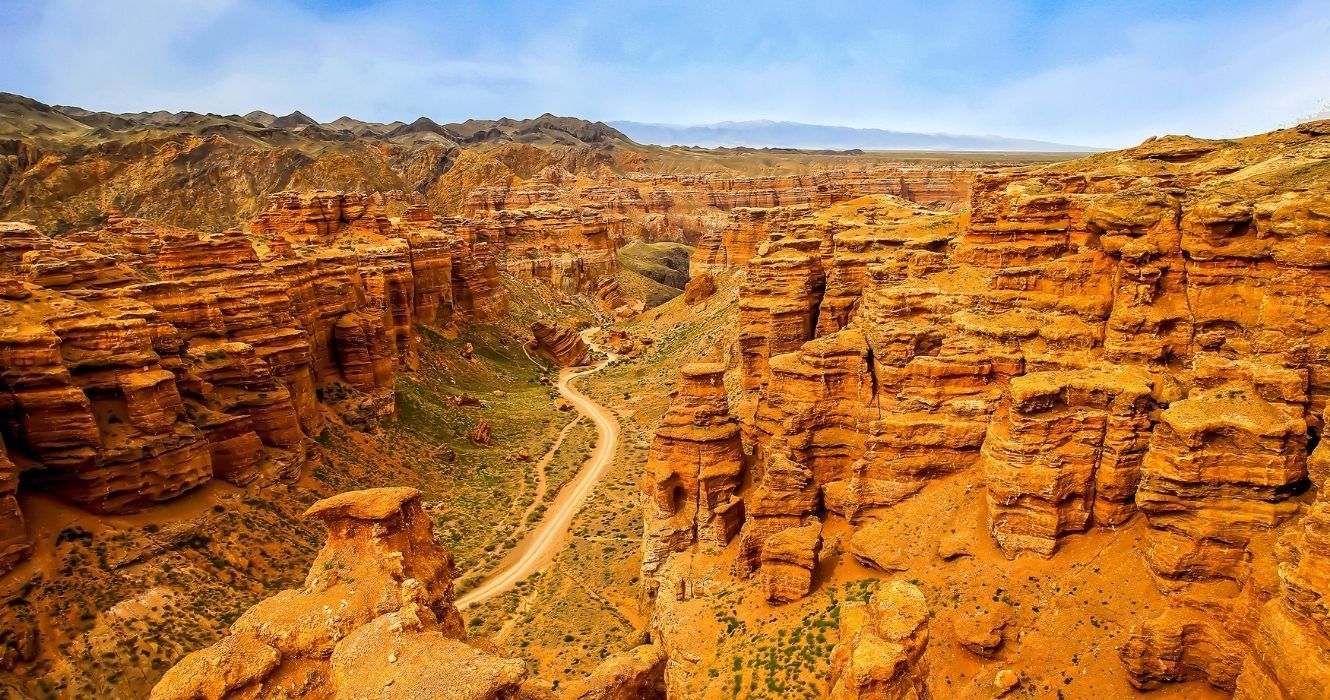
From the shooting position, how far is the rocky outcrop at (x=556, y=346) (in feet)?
286

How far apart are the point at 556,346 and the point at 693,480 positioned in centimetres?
5737

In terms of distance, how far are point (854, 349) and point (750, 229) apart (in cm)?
6634

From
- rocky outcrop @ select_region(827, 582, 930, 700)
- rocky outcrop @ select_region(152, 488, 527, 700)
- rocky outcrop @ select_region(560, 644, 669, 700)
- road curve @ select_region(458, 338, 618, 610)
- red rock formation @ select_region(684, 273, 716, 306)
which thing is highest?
rocky outcrop @ select_region(152, 488, 527, 700)

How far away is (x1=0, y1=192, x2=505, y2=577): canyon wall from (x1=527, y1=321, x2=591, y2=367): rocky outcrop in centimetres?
2625

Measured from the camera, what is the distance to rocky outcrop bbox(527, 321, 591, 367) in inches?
3428

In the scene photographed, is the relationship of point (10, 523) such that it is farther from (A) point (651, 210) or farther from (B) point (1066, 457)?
(A) point (651, 210)

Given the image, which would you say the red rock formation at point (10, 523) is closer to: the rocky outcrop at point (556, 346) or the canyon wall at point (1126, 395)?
the canyon wall at point (1126, 395)

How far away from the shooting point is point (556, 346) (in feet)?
287

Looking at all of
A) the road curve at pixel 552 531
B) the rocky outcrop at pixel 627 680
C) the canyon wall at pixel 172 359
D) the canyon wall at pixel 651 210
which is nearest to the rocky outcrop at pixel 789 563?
the rocky outcrop at pixel 627 680

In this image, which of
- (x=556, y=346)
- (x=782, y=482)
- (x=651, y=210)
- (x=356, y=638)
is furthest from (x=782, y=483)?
(x=651, y=210)

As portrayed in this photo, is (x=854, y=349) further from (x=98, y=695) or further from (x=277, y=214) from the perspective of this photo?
(x=277, y=214)

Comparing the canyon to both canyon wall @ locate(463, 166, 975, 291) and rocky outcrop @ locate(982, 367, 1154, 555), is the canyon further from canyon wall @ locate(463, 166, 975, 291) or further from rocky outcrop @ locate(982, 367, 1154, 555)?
canyon wall @ locate(463, 166, 975, 291)

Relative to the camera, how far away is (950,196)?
6078 inches

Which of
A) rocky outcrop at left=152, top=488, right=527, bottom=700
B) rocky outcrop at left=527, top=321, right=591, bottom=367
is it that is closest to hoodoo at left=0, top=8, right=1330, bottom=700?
rocky outcrop at left=152, top=488, right=527, bottom=700
